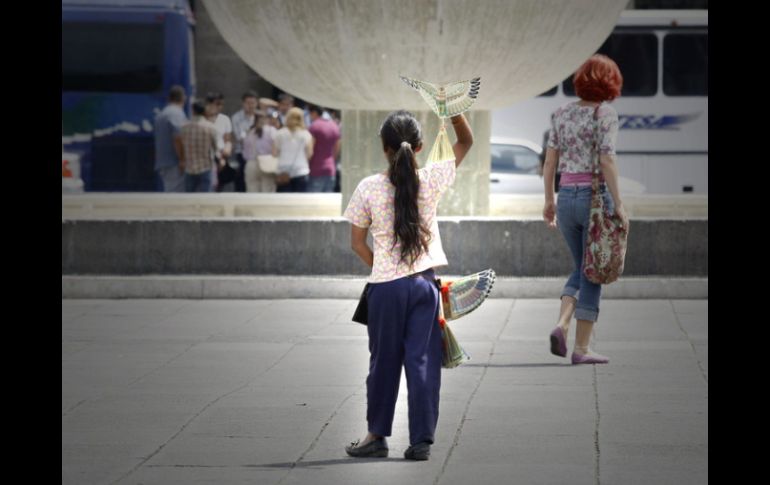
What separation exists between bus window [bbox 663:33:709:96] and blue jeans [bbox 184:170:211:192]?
9.31 metres

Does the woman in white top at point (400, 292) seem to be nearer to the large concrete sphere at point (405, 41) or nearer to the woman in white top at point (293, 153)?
the large concrete sphere at point (405, 41)

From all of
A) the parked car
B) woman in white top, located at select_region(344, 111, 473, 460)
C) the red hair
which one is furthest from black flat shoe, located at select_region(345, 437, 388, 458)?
the parked car

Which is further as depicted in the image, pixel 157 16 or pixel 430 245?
pixel 157 16

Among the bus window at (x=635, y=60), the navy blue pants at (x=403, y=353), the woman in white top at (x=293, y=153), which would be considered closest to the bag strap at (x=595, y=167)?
the navy blue pants at (x=403, y=353)

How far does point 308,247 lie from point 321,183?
280 inches

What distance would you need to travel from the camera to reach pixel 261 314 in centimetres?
1111

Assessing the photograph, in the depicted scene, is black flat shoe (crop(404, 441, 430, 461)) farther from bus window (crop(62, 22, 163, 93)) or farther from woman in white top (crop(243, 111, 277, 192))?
bus window (crop(62, 22, 163, 93))

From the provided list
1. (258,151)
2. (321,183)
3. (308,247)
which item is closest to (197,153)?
(258,151)

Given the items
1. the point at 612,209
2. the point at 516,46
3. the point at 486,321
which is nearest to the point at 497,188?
the point at 516,46

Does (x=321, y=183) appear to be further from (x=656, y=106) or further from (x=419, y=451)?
(x=419, y=451)

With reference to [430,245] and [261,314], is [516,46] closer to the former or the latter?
[261,314]

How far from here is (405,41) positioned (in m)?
11.7

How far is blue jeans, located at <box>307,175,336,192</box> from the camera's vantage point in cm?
1892

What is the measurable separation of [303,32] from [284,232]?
1497 mm
